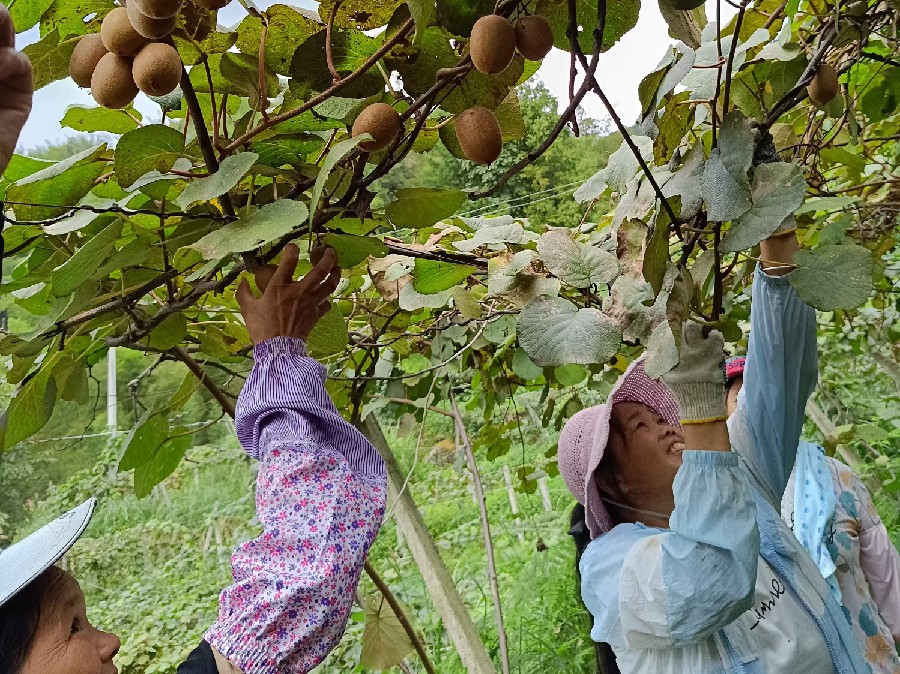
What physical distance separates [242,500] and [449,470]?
1468mm

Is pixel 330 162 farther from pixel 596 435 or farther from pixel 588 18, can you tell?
pixel 596 435

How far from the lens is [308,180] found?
0.72 metres

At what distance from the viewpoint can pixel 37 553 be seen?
2.99 feet

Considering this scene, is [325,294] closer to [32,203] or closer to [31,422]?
[32,203]

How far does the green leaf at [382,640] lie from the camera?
1.64 meters

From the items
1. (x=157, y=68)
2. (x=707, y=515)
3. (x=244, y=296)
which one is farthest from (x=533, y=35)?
(x=707, y=515)

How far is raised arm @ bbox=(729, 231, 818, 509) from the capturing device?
3.80ft

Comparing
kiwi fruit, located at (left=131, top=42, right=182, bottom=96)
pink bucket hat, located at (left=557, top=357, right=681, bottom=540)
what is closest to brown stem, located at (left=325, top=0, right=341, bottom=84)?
kiwi fruit, located at (left=131, top=42, right=182, bottom=96)

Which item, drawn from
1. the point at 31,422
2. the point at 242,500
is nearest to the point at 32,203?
the point at 31,422

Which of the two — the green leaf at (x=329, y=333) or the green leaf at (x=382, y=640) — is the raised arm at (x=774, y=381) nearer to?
the green leaf at (x=329, y=333)

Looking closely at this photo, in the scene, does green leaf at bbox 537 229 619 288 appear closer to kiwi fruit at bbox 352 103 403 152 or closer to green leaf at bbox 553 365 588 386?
kiwi fruit at bbox 352 103 403 152

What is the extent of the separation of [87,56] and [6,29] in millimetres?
171

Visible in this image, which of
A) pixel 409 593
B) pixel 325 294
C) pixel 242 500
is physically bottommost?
pixel 409 593

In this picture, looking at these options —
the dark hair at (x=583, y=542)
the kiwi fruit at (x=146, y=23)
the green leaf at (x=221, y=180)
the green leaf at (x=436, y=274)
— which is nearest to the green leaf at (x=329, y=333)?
the green leaf at (x=436, y=274)
